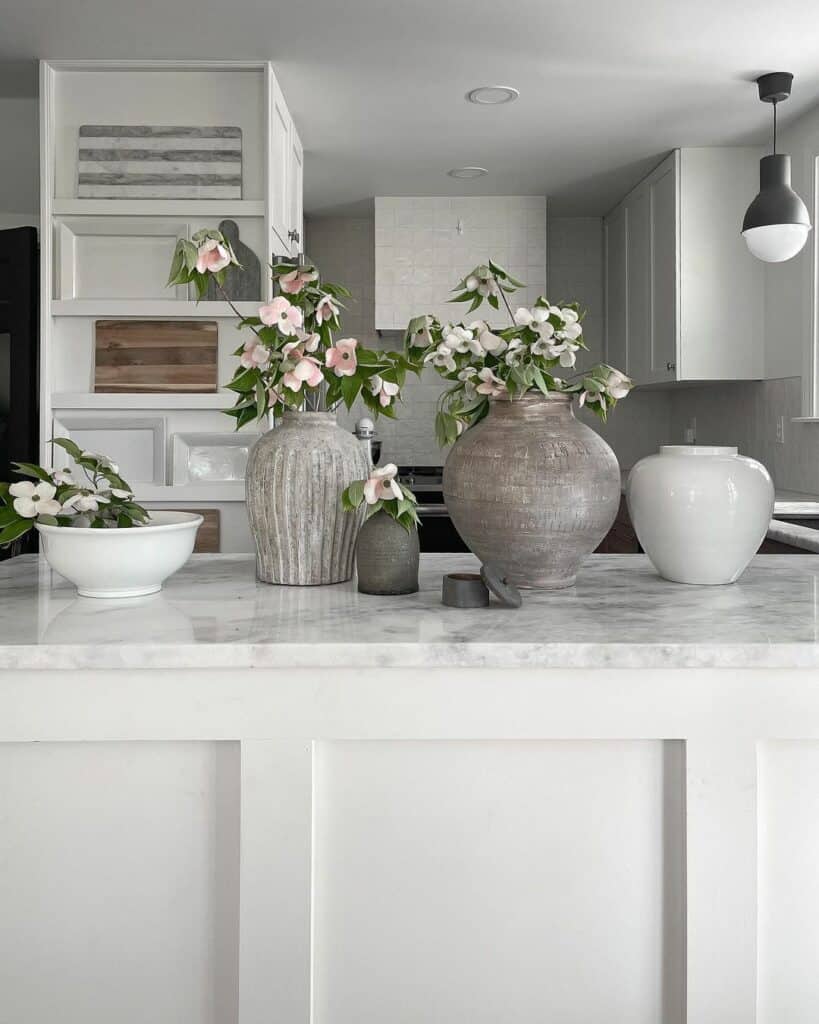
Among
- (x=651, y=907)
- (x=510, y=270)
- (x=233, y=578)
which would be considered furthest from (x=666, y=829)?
(x=510, y=270)

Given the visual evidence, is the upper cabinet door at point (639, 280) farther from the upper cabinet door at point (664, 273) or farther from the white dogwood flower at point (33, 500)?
the white dogwood flower at point (33, 500)

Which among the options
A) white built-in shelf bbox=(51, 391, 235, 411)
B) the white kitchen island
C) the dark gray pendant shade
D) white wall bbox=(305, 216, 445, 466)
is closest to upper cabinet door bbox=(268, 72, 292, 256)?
white built-in shelf bbox=(51, 391, 235, 411)

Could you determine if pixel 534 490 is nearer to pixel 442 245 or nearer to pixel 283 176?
pixel 283 176

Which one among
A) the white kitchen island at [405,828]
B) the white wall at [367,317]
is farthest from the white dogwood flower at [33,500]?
the white wall at [367,317]

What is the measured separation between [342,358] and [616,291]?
4191mm

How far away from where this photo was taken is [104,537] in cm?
114

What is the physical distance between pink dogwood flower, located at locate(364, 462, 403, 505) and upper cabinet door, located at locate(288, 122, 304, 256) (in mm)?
2886

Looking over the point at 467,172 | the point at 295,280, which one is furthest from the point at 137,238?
the point at 295,280

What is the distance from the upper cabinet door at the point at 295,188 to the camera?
3.83 m

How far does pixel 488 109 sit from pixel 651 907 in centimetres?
335

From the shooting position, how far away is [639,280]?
186 inches

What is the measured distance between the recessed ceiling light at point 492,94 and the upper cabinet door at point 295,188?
A: 766 mm

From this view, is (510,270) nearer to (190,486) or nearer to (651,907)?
(190,486)

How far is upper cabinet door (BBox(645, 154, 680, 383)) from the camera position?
4252 mm
